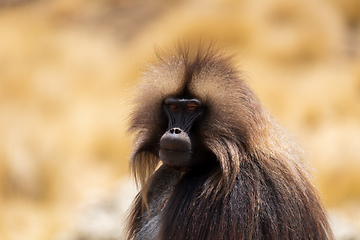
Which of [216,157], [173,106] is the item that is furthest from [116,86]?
[216,157]

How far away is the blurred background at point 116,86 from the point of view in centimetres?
1021

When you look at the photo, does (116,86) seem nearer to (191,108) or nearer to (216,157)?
(191,108)

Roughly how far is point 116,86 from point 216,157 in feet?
27.7

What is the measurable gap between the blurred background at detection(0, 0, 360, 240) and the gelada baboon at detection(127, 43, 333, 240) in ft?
18.9

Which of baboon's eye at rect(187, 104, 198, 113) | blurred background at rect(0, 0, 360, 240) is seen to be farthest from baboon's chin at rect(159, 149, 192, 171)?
blurred background at rect(0, 0, 360, 240)

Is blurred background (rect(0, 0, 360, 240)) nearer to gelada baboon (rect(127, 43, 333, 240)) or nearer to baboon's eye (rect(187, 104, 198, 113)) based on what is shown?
gelada baboon (rect(127, 43, 333, 240))

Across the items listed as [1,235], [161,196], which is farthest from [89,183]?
[161,196]

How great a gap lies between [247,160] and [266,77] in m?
7.57

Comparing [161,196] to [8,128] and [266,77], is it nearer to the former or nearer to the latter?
[266,77]

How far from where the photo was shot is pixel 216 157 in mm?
3555

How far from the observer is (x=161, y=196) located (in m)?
4.03

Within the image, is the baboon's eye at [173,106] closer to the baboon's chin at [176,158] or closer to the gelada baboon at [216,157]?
the gelada baboon at [216,157]

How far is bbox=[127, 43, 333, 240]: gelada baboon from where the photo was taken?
3.31m

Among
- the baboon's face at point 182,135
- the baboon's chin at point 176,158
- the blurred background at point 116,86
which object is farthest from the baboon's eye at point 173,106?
the blurred background at point 116,86
